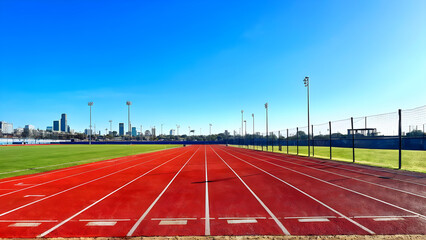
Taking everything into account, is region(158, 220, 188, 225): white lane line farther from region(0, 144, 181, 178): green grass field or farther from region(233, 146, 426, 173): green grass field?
region(233, 146, 426, 173): green grass field

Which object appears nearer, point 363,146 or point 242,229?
point 242,229

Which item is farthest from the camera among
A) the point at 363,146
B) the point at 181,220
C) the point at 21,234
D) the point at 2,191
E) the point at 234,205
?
the point at 363,146

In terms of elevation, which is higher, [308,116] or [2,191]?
[308,116]

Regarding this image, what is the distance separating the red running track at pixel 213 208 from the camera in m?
5.26

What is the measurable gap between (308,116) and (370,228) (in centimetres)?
2256

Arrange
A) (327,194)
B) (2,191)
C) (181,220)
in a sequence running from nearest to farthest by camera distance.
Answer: (181,220)
(327,194)
(2,191)

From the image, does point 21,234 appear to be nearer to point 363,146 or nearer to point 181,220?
point 181,220

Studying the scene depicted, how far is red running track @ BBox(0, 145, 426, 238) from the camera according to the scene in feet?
17.3

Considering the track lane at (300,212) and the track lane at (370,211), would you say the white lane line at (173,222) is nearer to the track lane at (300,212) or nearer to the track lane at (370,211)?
the track lane at (300,212)

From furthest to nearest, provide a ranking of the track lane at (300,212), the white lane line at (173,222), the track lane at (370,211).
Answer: the white lane line at (173,222) < the track lane at (370,211) < the track lane at (300,212)


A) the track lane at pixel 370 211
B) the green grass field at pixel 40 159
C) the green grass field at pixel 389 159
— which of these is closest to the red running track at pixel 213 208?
the track lane at pixel 370 211

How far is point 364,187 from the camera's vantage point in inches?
367

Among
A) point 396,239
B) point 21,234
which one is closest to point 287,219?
point 396,239

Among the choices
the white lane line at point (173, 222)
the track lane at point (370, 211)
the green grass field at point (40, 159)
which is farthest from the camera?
the green grass field at point (40, 159)
